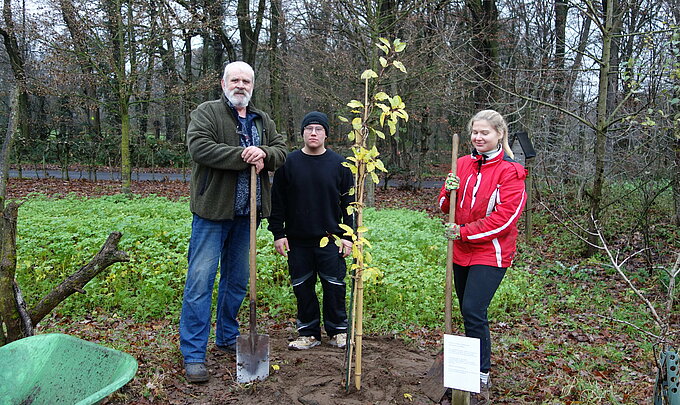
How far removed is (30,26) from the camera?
37.3 ft

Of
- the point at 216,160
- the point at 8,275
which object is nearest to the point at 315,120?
the point at 216,160

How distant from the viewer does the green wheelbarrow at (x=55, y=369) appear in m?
2.49

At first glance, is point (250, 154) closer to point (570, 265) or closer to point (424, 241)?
→ point (424, 241)

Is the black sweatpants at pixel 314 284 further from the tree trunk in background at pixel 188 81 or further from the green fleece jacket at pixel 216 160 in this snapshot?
the tree trunk in background at pixel 188 81

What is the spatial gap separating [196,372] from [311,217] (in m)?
1.41

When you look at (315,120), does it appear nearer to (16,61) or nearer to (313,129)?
(313,129)

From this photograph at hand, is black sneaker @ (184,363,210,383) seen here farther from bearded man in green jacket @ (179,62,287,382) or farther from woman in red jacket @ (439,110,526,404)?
woman in red jacket @ (439,110,526,404)

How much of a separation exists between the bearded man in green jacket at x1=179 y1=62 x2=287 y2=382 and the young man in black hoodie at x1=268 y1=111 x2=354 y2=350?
284mm

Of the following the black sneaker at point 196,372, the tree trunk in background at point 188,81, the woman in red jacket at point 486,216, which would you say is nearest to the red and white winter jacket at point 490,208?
the woman in red jacket at point 486,216

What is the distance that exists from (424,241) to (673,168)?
3.74 m

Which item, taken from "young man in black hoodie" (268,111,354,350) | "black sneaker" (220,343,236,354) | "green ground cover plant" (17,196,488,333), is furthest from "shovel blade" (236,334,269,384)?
"green ground cover plant" (17,196,488,333)

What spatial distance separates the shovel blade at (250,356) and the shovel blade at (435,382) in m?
1.12

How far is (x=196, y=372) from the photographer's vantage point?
3400 millimetres

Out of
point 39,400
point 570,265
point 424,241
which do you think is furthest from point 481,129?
point 570,265
